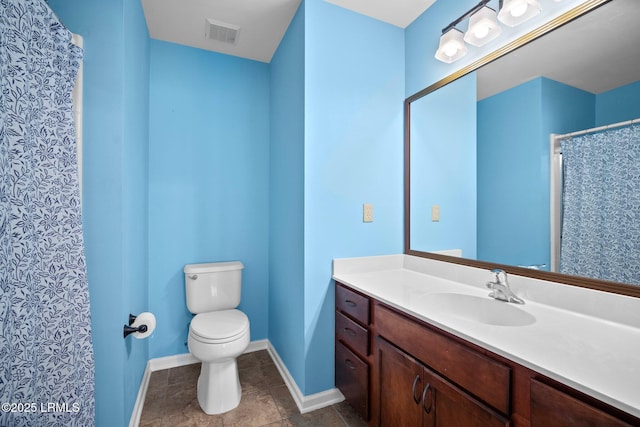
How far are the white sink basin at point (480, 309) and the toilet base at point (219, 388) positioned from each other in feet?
4.28

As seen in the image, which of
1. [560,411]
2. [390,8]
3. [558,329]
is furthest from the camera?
[390,8]

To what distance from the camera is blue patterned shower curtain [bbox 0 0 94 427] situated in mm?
793

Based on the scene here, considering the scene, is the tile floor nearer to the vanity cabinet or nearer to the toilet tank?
the vanity cabinet

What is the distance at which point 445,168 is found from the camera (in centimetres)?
172

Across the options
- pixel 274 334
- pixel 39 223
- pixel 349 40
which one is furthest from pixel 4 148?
pixel 274 334

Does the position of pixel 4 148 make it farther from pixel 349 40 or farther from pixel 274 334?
pixel 274 334

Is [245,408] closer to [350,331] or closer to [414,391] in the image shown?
[350,331]

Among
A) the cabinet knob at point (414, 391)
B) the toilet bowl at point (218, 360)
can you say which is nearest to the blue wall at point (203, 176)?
the toilet bowl at point (218, 360)

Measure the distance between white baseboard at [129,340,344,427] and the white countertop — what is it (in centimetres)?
78

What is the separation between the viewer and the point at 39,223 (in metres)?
0.94

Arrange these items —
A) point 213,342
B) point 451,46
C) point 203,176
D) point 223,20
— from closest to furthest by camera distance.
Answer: point 451,46
point 213,342
point 223,20
point 203,176

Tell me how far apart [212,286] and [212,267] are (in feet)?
0.47

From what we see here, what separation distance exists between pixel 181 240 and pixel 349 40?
6.32ft

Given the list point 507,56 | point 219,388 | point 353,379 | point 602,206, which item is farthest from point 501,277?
point 219,388
